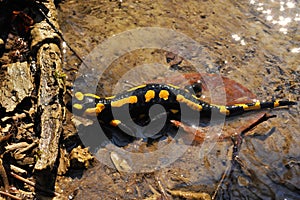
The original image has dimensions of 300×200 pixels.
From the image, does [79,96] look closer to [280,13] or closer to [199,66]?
[199,66]

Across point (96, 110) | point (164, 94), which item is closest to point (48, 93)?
point (96, 110)

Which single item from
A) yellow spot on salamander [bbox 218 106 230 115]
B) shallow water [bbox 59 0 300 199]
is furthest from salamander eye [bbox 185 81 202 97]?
yellow spot on salamander [bbox 218 106 230 115]

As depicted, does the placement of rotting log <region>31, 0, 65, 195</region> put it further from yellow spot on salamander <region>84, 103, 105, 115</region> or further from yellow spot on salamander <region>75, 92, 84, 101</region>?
yellow spot on salamander <region>84, 103, 105, 115</region>

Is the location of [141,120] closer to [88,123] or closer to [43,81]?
[88,123]

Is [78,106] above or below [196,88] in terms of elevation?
below

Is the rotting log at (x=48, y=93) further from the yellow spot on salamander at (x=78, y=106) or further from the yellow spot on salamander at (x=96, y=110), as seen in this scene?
the yellow spot on salamander at (x=96, y=110)

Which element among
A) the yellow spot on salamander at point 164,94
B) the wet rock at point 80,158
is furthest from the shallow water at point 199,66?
the yellow spot on salamander at point 164,94
